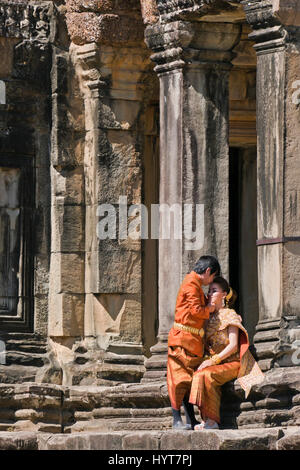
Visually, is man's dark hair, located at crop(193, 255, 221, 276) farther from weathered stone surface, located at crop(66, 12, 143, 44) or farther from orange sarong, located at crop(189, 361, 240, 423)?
weathered stone surface, located at crop(66, 12, 143, 44)

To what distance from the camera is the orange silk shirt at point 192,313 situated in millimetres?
25844

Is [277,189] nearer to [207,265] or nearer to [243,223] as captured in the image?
[207,265]

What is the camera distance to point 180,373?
25.9 metres

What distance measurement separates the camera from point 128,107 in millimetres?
29969

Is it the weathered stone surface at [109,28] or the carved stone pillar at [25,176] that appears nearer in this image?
the weathered stone surface at [109,28]

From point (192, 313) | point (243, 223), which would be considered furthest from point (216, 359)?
point (243, 223)

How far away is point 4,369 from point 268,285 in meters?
4.54

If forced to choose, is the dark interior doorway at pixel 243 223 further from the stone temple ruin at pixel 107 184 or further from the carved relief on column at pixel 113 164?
the carved relief on column at pixel 113 164

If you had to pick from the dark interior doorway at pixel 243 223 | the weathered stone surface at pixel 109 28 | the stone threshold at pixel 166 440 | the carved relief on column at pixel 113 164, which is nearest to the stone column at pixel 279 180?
the stone threshold at pixel 166 440

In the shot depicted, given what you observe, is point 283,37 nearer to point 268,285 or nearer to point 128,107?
point 268,285

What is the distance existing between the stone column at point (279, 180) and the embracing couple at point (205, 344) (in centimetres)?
30

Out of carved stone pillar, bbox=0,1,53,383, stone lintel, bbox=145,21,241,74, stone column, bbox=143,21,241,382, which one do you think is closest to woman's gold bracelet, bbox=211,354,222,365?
stone column, bbox=143,21,241,382

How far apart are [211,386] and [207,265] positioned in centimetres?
122
